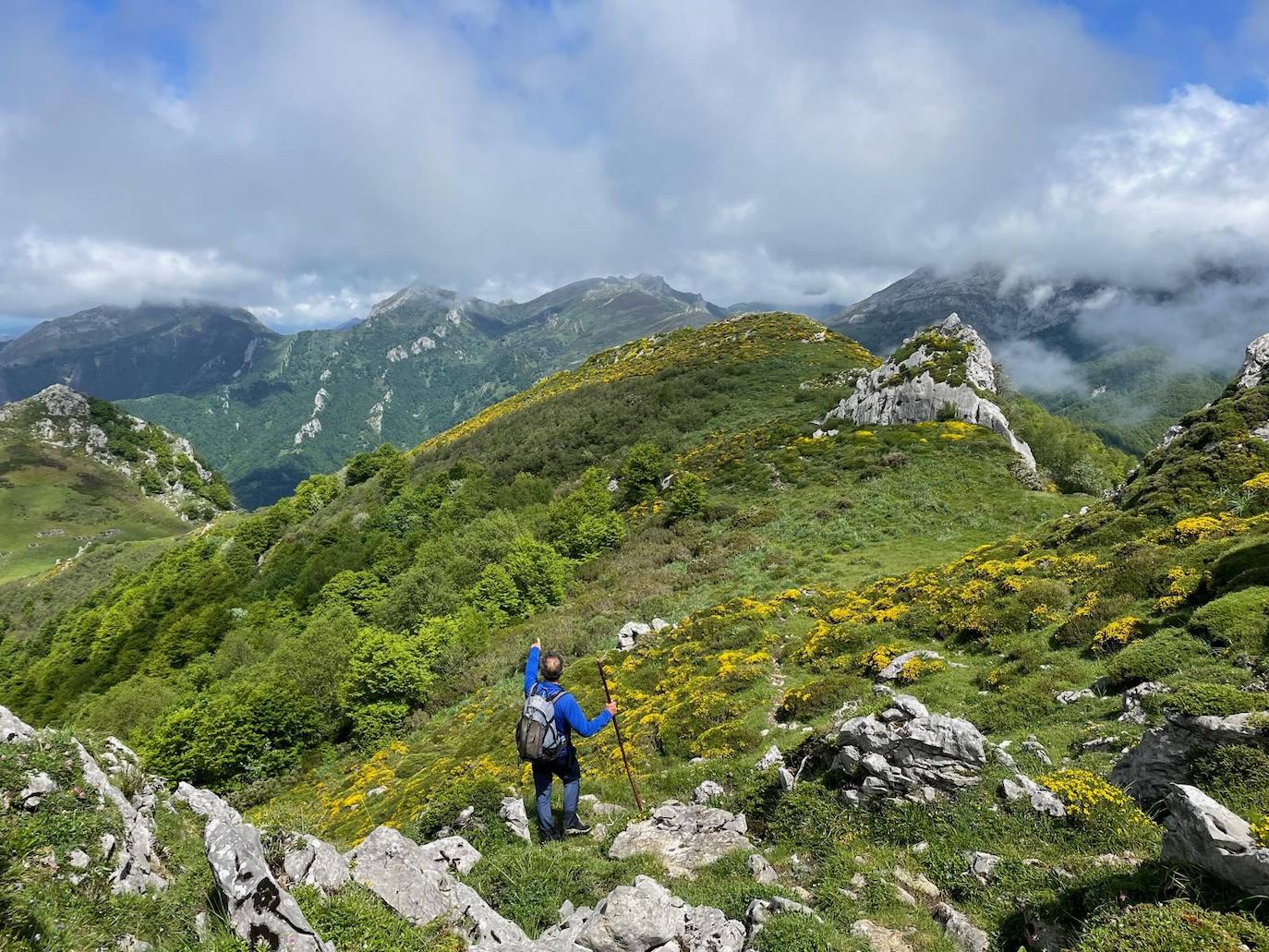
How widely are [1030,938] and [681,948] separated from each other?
3501 millimetres

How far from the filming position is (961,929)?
20.0 feet

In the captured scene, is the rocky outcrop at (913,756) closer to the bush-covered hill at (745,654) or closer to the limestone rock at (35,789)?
the bush-covered hill at (745,654)

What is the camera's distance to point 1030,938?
5.52 metres

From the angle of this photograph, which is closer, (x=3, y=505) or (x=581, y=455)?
(x=581, y=455)

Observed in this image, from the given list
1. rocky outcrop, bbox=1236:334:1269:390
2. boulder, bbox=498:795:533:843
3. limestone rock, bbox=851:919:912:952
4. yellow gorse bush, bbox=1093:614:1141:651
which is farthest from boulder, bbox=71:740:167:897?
rocky outcrop, bbox=1236:334:1269:390

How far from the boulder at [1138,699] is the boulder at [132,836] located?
13.7 metres

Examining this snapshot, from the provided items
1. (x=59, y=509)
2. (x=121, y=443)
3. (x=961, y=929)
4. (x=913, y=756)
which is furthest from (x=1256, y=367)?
(x=121, y=443)

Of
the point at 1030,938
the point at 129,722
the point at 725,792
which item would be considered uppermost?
the point at 1030,938

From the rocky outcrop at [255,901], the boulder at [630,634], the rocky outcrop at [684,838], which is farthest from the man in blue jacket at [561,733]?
the boulder at [630,634]

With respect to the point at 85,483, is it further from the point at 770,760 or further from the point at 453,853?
the point at 770,760

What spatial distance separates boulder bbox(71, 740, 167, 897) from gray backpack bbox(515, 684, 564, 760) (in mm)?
4384

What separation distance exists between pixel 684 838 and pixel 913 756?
3873 millimetres

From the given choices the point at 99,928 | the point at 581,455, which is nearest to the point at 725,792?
the point at 99,928

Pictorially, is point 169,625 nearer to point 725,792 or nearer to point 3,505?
point 725,792
